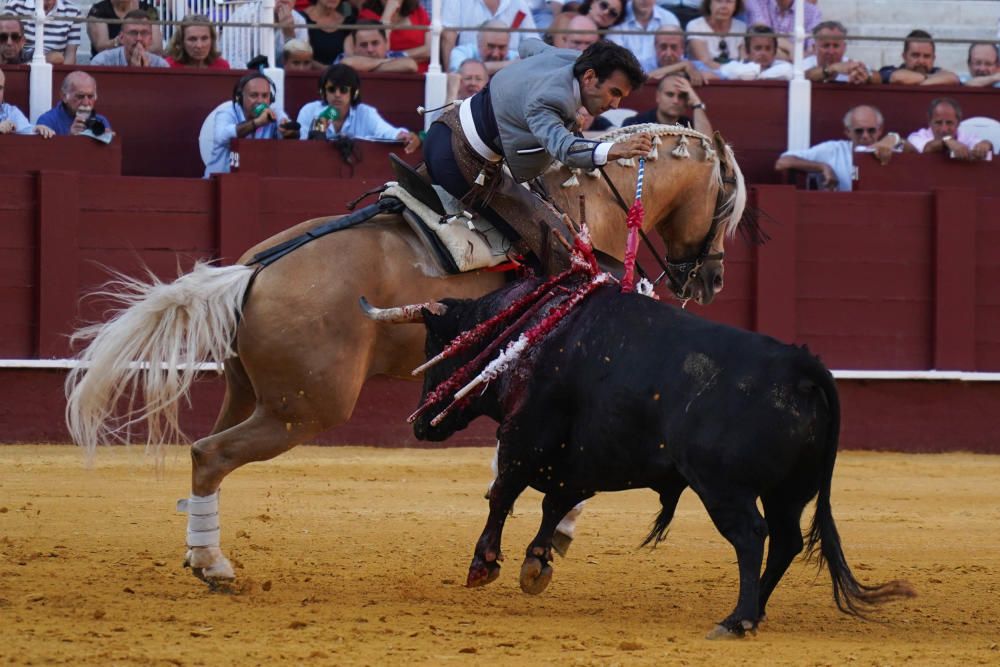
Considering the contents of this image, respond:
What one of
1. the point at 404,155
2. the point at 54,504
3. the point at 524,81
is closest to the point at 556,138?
the point at 524,81

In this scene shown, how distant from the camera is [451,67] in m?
11.5

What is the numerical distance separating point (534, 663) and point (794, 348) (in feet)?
4.24

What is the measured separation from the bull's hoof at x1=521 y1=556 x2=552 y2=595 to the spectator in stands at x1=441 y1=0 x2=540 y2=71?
267 inches

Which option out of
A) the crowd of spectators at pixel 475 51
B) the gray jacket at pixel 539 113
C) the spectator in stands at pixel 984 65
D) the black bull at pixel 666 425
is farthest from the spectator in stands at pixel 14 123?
the spectator in stands at pixel 984 65

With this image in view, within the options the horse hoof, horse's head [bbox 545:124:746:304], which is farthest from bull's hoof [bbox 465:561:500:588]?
horse's head [bbox 545:124:746:304]

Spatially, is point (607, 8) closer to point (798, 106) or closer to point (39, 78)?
point (798, 106)

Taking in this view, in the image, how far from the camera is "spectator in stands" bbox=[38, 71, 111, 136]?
1038 cm

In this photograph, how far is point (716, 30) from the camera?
12.2m

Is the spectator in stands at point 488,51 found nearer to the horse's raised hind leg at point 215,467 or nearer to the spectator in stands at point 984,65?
the spectator in stands at point 984,65

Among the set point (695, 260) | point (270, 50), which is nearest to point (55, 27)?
point (270, 50)

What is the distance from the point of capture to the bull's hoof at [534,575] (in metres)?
5.51

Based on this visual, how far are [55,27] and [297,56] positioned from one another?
1.71 m

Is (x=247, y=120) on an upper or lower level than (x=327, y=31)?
lower

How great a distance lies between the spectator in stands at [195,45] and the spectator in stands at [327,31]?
2.26ft
